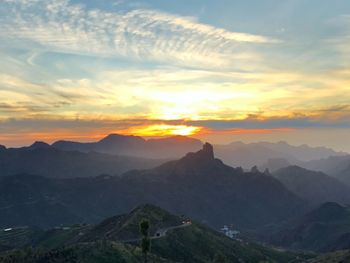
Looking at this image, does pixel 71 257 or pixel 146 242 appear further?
pixel 71 257

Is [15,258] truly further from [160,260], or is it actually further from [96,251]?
[160,260]

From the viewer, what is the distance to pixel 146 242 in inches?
6122

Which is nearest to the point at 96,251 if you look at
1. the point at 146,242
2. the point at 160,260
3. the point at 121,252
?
the point at 121,252

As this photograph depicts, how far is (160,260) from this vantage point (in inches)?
7751

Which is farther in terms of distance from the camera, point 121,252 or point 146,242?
point 121,252

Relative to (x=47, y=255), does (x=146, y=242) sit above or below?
above

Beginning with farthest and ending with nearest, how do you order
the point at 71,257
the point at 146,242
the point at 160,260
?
the point at 160,260 → the point at 71,257 → the point at 146,242

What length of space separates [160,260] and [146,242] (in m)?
45.5

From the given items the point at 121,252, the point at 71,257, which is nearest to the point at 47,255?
the point at 71,257

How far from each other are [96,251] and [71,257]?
1161 centimetres

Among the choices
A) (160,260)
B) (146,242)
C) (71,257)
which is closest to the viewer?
(146,242)

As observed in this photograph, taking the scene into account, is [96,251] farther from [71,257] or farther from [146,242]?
[146,242]

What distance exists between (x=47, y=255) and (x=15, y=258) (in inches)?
631

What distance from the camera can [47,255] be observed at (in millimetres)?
189750
